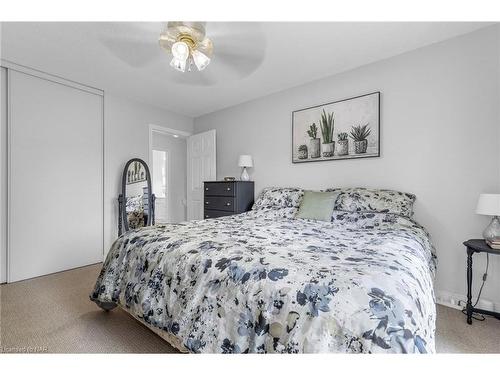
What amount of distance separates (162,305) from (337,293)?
102 centimetres

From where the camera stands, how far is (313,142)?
10.3ft

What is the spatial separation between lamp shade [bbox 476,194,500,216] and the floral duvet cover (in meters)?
0.46

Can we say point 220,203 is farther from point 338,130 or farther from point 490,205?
point 490,205

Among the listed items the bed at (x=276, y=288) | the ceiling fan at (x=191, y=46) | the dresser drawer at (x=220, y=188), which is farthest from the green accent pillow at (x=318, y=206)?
the ceiling fan at (x=191, y=46)

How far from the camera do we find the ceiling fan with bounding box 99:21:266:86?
1854 millimetres

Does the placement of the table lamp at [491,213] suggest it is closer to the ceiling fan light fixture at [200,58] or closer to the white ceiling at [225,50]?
the white ceiling at [225,50]

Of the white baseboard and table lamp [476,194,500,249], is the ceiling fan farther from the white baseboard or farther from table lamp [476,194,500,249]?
the white baseboard

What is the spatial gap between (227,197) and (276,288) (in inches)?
101

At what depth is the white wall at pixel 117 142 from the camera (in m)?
3.55

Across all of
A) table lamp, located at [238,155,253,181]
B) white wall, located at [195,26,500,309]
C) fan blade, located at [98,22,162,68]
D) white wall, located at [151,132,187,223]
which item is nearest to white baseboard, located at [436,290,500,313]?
white wall, located at [195,26,500,309]

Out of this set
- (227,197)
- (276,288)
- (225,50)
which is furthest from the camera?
(227,197)

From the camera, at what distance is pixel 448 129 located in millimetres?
2230

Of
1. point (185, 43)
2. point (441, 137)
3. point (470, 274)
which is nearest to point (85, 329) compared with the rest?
point (185, 43)
